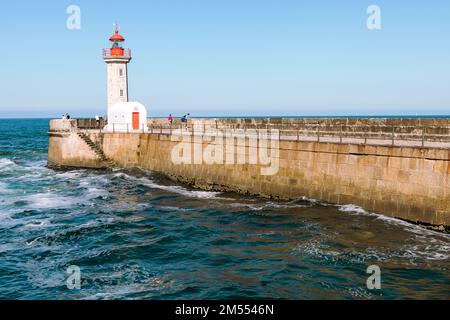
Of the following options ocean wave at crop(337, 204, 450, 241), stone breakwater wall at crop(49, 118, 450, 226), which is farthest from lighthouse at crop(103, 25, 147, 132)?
ocean wave at crop(337, 204, 450, 241)

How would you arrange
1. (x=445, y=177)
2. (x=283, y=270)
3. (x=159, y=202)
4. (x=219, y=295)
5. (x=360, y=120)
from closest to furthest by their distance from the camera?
(x=219, y=295) < (x=283, y=270) < (x=445, y=177) < (x=159, y=202) < (x=360, y=120)

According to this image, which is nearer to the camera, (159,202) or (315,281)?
(315,281)

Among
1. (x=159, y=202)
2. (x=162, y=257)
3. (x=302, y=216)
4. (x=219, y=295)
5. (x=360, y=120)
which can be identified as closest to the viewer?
(x=219, y=295)

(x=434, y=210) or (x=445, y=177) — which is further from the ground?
(x=445, y=177)

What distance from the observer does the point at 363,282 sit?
10.8 metres

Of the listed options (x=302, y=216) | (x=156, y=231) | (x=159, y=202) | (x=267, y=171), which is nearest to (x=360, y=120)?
(x=267, y=171)

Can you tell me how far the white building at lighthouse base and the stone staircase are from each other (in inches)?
88.5

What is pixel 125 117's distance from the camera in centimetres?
3328

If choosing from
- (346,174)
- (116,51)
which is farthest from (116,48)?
(346,174)

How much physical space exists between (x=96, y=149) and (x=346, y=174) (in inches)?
767

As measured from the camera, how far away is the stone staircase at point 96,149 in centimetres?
3078
